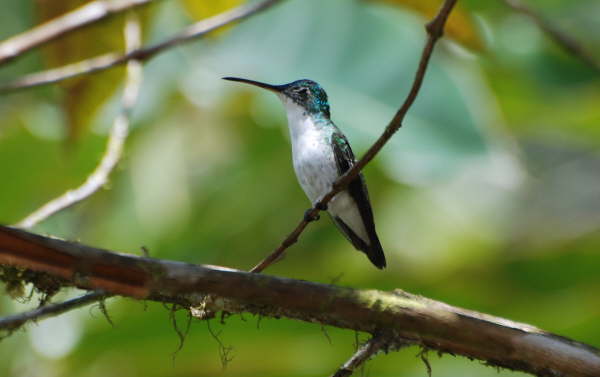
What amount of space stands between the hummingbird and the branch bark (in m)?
1.31

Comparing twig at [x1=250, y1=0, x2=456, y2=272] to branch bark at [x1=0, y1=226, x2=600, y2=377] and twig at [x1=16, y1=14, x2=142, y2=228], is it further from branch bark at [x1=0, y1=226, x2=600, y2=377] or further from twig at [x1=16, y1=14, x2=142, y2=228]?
twig at [x1=16, y1=14, x2=142, y2=228]

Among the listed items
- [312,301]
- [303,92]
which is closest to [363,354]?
[312,301]

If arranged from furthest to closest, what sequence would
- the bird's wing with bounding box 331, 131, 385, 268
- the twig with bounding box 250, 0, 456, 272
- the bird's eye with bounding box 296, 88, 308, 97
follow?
the bird's eye with bounding box 296, 88, 308, 97, the bird's wing with bounding box 331, 131, 385, 268, the twig with bounding box 250, 0, 456, 272

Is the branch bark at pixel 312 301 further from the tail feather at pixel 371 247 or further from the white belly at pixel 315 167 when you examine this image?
the tail feather at pixel 371 247

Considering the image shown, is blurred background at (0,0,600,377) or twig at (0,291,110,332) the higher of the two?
twig at (0,291,110,332)

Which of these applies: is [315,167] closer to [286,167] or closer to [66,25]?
[66,25]

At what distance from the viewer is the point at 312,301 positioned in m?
2.04

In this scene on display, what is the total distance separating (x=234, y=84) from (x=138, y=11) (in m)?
1.52

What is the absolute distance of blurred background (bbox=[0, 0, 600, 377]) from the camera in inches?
136

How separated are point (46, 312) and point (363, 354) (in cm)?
68

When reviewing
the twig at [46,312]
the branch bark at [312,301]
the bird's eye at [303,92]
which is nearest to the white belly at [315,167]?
the bird's eye at [303,92]

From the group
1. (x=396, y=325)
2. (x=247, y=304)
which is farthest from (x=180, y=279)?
(x=396, y=325)

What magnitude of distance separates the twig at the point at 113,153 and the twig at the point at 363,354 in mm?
1002

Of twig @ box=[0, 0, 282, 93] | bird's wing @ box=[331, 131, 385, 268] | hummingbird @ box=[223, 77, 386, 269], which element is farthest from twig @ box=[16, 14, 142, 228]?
bird's wing @ box=[331, 131, 385, 268]
